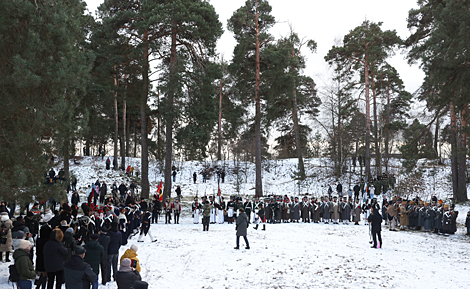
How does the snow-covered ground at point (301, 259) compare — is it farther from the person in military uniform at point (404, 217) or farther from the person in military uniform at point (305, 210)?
the person in military uniform at point (305, 210)

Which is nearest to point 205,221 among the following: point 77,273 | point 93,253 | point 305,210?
point 305,210

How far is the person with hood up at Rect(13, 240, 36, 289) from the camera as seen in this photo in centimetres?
625

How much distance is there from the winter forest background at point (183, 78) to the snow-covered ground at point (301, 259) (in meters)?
3.96

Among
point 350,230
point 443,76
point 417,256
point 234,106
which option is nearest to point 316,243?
point 417,256

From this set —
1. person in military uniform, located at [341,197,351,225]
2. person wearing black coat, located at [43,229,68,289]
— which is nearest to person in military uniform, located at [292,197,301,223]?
person in military uniform, located at [341,197,351,225]

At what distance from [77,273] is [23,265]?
1401 mm

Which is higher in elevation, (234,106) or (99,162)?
(234,106)

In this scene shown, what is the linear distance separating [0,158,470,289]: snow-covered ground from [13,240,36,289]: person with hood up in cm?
139

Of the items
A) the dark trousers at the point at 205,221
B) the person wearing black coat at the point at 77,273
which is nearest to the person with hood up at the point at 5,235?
the person wearing black coat at the point at 77,273

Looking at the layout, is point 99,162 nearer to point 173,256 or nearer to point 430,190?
point 173,256

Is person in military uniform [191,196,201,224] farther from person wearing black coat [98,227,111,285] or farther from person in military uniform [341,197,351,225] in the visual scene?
person wearing black coat [98,227,111,285]

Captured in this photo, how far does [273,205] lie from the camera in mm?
20891

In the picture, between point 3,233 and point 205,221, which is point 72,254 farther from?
point 205,221

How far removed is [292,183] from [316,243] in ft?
69.6
